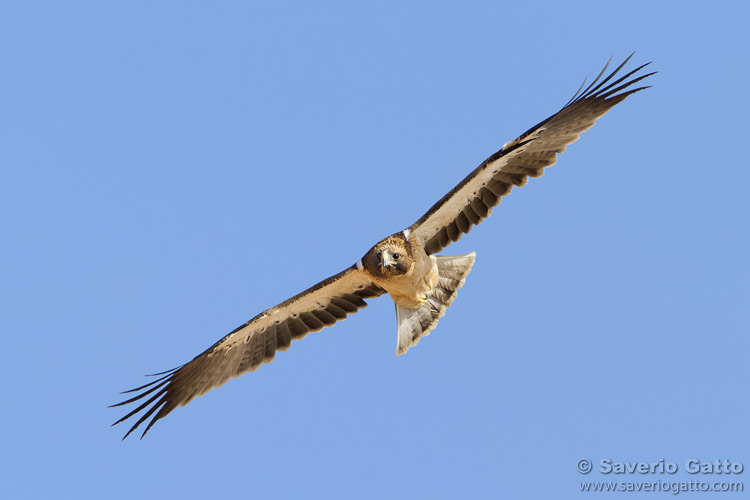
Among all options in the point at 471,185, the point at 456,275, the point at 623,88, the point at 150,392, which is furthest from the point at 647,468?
the point at 150,392

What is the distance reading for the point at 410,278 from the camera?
11227mm

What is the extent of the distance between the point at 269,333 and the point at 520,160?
452 cm

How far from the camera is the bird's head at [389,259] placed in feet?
35.6

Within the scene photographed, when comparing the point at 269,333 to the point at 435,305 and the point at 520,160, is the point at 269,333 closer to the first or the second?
the point at 435,305

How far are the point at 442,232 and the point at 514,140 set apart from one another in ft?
5.61

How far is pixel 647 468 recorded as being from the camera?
33.6ft

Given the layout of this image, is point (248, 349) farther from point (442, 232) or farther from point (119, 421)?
point (442, 232)

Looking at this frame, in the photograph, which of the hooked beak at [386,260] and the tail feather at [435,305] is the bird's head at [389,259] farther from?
the tail feather at [435,305]

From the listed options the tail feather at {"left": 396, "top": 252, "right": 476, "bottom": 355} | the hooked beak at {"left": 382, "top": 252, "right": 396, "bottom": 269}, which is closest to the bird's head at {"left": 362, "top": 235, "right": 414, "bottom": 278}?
the hooked beak at {"left": 382, "top": 252, "right": 396, "bottom": 269}

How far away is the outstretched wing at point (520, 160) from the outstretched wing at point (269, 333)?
53.9 inches

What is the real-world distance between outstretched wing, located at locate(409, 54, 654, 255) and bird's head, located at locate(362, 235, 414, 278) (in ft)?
1.14

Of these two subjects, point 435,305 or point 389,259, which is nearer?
point 389,259

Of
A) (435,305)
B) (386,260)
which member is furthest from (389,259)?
(435,305)

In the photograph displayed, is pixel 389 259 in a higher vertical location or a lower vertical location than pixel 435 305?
higher
